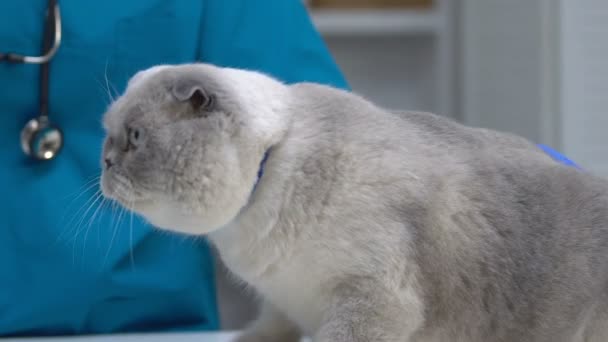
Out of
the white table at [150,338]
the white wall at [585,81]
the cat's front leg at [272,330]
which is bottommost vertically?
the white table at [150,338]

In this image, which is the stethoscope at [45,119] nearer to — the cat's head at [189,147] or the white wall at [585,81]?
the cat's head at [189,147]

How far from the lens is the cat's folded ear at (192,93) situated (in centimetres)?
81

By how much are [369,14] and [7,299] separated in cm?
112

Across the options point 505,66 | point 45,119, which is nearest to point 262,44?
point 45,119

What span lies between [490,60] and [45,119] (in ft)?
3.33

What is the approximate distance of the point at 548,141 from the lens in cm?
162

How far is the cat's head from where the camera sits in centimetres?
81

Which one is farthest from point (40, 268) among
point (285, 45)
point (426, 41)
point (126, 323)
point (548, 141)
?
point (426, 41)

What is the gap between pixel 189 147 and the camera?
2.68ft

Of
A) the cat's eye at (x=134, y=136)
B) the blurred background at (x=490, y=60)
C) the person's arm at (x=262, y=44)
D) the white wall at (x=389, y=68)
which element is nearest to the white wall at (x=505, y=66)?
the blurred background at (x=490, y=60)

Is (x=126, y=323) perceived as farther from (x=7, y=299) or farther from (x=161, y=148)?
(x=161, y=148)

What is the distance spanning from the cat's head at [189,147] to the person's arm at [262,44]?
58 cm

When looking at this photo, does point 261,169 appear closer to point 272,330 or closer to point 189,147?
point 189,147

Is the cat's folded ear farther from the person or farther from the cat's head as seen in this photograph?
the person
